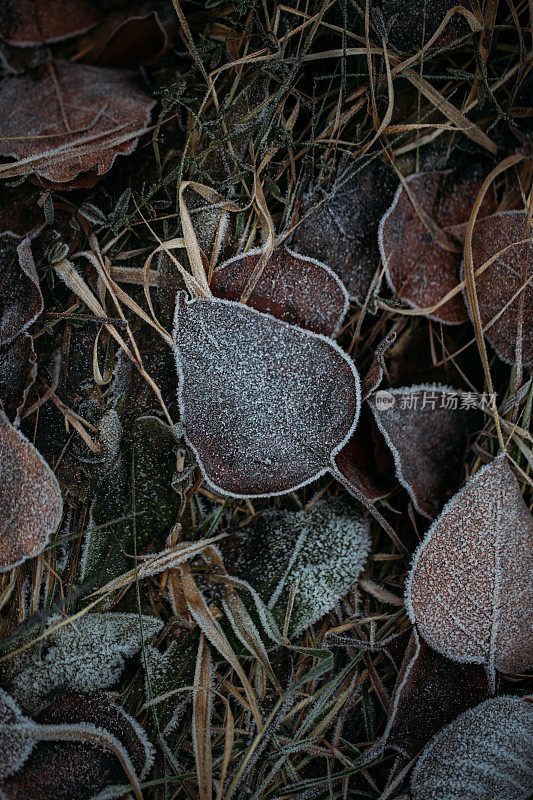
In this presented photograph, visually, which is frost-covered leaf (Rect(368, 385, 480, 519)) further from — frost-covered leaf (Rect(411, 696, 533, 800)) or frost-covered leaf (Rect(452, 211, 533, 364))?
frost-covered leaf (Rect(411, 696, 533, 800))

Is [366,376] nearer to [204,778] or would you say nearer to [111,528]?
[111,528]

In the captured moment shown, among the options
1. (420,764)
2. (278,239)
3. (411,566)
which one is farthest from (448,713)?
(278,239)

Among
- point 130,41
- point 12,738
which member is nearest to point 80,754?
point 12,738

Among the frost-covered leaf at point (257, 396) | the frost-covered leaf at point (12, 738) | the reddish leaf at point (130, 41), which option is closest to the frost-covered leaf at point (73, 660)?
the frost-covered leaf at point (12, 738)

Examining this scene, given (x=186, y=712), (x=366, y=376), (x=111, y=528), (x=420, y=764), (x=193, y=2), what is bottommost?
(x=420, y=764)

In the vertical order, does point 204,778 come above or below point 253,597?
below

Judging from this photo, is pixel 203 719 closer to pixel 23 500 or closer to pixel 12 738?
pixel 12 738
